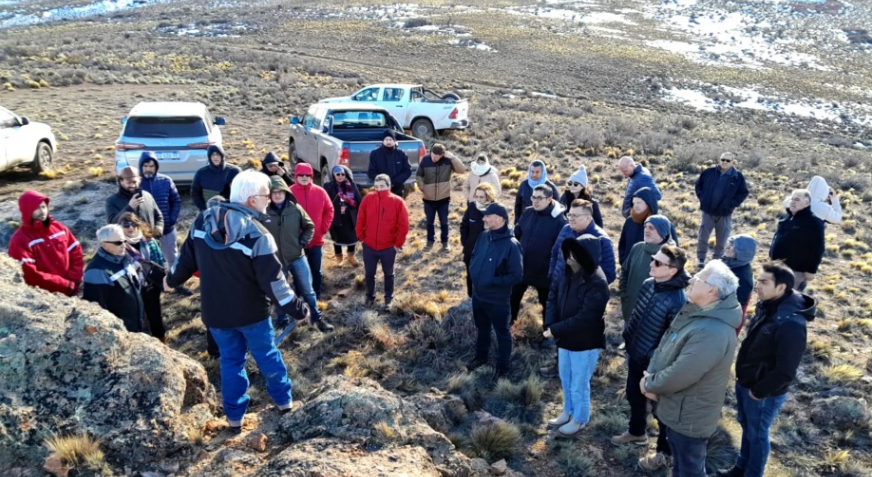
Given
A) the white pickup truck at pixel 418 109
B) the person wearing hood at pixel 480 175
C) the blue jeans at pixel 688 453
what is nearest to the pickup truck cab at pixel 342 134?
the person wearing hood at pixel 480 175

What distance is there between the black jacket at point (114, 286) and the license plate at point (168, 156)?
5923 millimetres

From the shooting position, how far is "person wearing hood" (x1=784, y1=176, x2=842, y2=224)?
22.8ft

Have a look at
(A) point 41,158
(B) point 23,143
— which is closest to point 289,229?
(B) point 23,143

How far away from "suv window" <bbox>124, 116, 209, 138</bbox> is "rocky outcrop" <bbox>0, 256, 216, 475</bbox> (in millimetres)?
6826

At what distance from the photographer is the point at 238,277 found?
13.3 feet

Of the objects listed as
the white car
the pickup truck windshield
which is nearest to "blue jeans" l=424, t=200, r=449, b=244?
the pickup truck windshield

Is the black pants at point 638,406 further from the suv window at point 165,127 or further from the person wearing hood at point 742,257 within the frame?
the suv window at point 165,127

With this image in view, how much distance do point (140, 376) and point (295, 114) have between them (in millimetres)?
17972

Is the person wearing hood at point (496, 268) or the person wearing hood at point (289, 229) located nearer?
the person wearing hood at point (496, 268)

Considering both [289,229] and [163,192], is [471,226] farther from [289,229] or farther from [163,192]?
[163,192]

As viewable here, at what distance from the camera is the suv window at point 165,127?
1047 centimetres

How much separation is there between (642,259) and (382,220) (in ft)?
9.87

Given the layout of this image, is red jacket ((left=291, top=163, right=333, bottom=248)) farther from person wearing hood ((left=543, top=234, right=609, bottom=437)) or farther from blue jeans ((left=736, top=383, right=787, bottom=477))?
blue jeans ((left=736, top=383, right=787, bottom=477))

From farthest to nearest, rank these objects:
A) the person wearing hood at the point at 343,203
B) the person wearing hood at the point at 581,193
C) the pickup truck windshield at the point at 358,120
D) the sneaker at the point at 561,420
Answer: the pickup truck windshield at the point at 358,120
the person wearing hood at the point at 343,203
the person wearing hood at the point at 581,193
the sneaker at the point at 561,420
